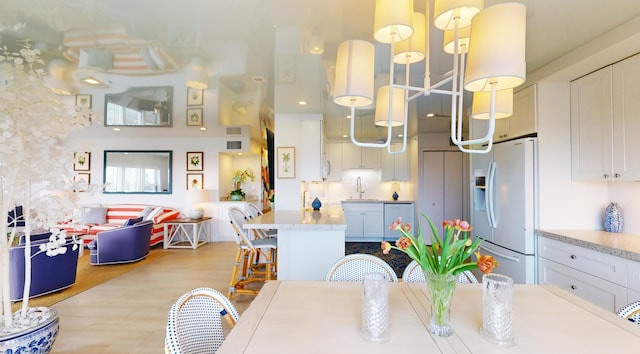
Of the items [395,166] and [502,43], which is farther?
[395,166]

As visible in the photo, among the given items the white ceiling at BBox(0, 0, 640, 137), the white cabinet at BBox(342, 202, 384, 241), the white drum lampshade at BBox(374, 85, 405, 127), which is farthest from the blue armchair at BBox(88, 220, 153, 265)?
the white drum lampshade at BBox(374, 85, 405, 127)

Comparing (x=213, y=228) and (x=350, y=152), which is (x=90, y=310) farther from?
(x=350, y=152)

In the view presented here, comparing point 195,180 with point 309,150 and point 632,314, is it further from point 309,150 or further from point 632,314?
point 632,314

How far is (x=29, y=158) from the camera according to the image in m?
1.73

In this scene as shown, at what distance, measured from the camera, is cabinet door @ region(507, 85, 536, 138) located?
280 cm

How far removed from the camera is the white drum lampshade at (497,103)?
1.56 meters

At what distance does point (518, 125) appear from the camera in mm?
2975

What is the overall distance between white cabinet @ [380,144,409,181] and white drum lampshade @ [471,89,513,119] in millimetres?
4977

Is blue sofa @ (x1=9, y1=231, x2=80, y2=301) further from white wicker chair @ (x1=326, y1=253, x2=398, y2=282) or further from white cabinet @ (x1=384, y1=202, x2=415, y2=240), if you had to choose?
white cabinet @ (x1=384, y1=202, x2=415, y2=240)

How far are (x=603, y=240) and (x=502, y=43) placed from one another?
7.03ft

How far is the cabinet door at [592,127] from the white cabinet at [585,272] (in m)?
0.69

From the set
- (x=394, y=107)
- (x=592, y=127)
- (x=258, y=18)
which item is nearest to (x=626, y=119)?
(x=592, y=127)

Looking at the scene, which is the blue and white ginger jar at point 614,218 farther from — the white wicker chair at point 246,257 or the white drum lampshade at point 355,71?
the white wicker chair at point 246,257

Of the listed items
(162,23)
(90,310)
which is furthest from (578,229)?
(90,310)
